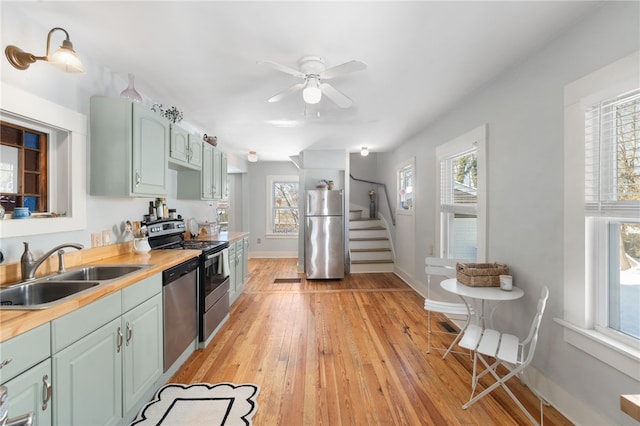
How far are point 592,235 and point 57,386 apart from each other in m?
2.85

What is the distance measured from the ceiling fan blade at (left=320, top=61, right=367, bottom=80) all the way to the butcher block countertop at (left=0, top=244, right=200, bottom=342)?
1.83 m

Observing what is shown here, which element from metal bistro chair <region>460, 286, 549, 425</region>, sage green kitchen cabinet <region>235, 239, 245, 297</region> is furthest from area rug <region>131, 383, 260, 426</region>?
sage green kitchen cabinet <region>235, 239, 245, 297</region>

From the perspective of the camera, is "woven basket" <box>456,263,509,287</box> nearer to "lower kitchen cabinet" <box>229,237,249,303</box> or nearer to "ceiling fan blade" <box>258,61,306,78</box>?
"ceiling fan blade" <box>258,61,306,78</box>

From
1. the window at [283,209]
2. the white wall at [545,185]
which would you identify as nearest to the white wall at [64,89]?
the white wall at [545,185]

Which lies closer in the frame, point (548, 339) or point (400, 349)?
point (548, 339)

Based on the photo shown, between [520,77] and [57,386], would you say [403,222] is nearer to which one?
[520,77]

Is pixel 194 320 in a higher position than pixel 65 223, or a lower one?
lower

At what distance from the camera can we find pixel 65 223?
202 cm

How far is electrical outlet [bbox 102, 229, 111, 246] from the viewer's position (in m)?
2.41

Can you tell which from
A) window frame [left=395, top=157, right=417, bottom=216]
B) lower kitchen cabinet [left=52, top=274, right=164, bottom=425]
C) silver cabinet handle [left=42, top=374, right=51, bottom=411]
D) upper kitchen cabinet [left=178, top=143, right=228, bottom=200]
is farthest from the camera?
window frame [left=395, top=157, right=417, bottom=216]

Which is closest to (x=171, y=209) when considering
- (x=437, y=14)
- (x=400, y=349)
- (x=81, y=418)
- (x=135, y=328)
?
(x=135, y=328)

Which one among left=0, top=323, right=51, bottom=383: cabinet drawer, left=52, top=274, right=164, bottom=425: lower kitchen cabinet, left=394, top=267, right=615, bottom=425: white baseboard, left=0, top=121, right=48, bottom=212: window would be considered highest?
left=0, top=121, right=48, bottom=212: window

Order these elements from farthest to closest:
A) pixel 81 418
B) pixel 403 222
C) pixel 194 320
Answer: pixel 403 222 < pixel 194 320 < pixel 81 418

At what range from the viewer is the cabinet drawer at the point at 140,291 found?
1.74m
